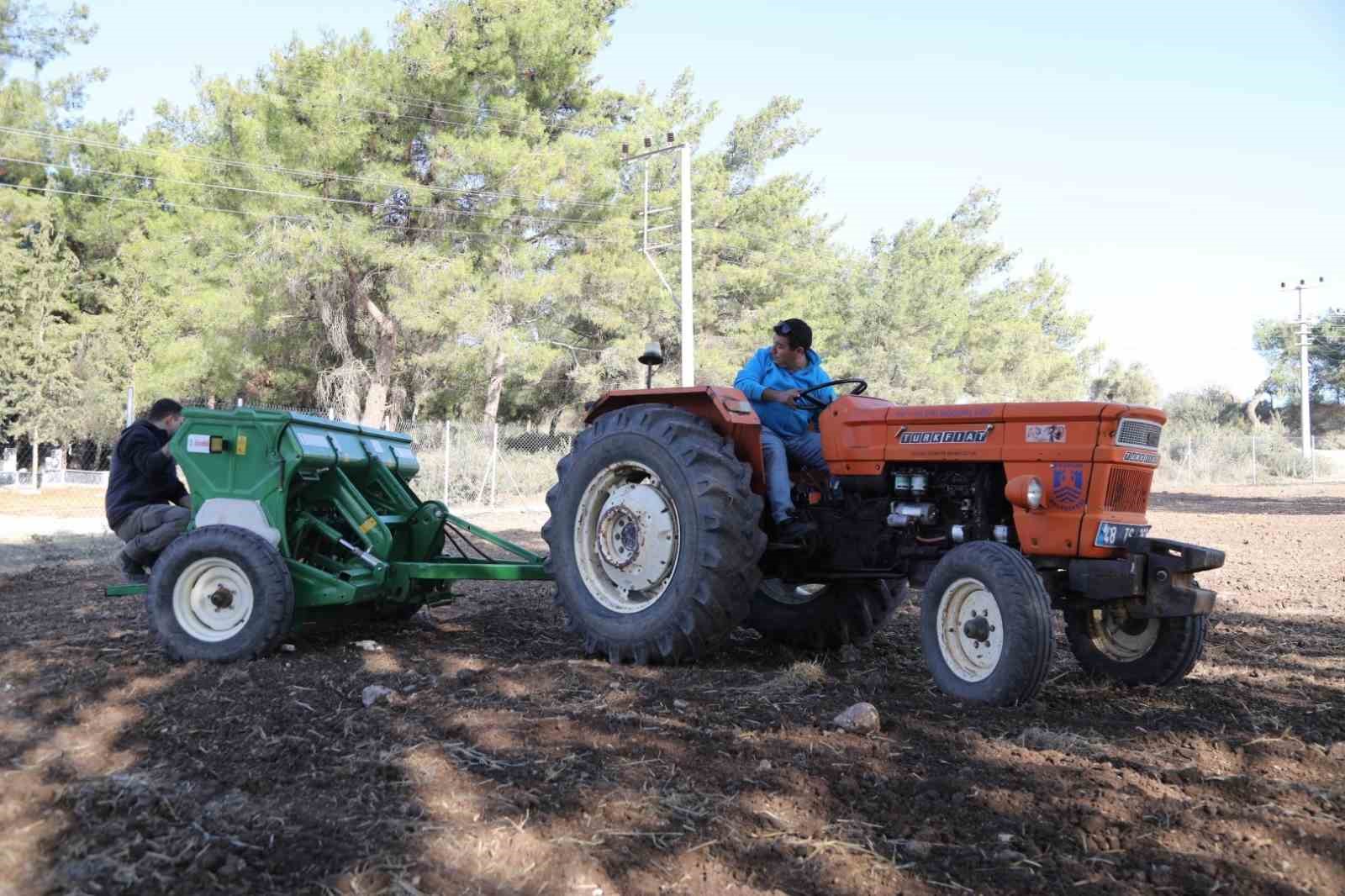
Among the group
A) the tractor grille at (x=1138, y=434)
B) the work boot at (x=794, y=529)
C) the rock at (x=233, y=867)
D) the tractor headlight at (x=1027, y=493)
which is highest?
the tractor grille at (x=1138, y=434)

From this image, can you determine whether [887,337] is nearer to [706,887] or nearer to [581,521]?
[581,521]

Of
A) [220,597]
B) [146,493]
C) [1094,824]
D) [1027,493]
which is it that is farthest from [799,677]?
[146,493]

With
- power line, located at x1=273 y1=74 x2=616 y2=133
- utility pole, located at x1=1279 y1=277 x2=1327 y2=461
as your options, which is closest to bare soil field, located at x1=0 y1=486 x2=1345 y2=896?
power line, located at x1=273 y1=74 x2=616 y2=133

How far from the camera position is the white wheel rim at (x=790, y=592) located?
614 cm

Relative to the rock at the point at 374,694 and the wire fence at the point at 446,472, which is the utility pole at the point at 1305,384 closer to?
the wire fence at the point at 446,472

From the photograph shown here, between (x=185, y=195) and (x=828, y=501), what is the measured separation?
26.6m

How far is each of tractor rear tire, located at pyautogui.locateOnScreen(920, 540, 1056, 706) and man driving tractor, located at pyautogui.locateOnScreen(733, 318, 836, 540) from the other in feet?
3.04

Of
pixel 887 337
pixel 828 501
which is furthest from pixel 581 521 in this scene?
pixel 887 337

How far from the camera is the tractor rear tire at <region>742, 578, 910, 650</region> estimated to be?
19.5 feet

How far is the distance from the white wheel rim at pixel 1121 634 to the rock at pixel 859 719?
1462mm

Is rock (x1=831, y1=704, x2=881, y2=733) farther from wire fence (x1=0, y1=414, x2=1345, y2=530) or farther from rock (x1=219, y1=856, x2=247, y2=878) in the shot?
wire fence (x1=0, y1=414, x2=1345, y2=530)

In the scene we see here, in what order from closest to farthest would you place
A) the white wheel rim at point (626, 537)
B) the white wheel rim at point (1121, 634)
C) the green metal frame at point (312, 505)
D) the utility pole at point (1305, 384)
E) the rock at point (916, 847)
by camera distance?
the rock at point (916, 847) < the white wheel rim at point (1121, 634) < the white wheel rim at point (626, 537) < the green metal frame at point (312, 505) < the utility pole at point (1305, 384)

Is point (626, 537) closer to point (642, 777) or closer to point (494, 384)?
point (642, 777)

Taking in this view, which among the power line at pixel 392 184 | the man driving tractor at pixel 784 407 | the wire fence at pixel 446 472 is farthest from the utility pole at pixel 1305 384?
the man driving tractor at pixel 784 407
